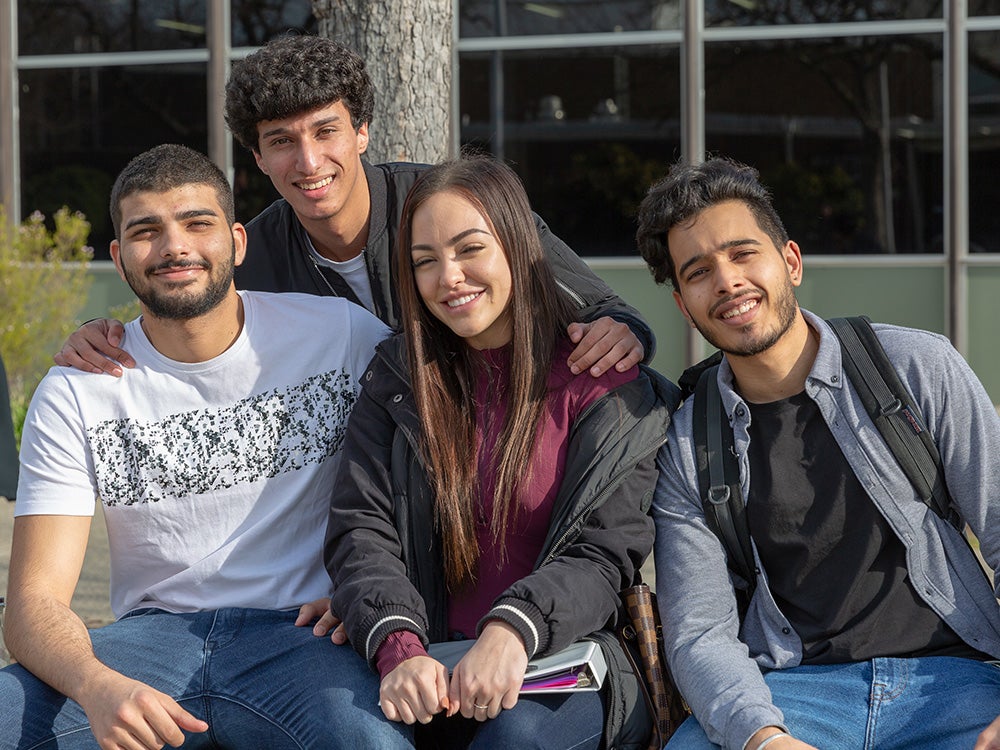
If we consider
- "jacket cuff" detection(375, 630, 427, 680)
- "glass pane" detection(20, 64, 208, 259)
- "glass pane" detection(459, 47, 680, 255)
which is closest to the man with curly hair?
"jacket cuff" detection(375, 630, 427, 680)

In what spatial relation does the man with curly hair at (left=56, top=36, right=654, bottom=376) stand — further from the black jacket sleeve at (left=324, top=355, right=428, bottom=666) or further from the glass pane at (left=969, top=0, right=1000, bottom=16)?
the glass pane at (left=969, top=0, right=1000, bottom=16)

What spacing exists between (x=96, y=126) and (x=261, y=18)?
1726 mm

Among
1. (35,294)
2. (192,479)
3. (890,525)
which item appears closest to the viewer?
(890,525)

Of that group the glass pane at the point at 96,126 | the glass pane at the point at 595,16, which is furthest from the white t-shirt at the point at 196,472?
the glass pane at the point at 96,126

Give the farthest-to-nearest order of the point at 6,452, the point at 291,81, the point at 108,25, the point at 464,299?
the point at 108,25 → the point at 6,452 → the point at 291,81 → the point at 464,299

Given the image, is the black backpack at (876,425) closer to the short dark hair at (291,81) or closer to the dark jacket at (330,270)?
the dark jacket at (330,270)

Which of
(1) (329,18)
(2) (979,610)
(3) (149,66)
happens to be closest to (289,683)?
(2) (979,610)

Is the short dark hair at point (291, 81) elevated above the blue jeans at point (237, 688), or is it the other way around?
the short dark hair at point (291, 81)

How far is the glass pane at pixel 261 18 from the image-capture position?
418 inches

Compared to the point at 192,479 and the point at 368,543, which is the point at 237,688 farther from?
the point at 192,479

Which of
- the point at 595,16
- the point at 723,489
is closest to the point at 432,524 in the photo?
the point at 723,489

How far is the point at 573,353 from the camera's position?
3.10 meters

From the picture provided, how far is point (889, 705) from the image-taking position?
9.15 ft

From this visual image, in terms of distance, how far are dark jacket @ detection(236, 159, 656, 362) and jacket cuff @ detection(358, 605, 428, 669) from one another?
3.54 feet
